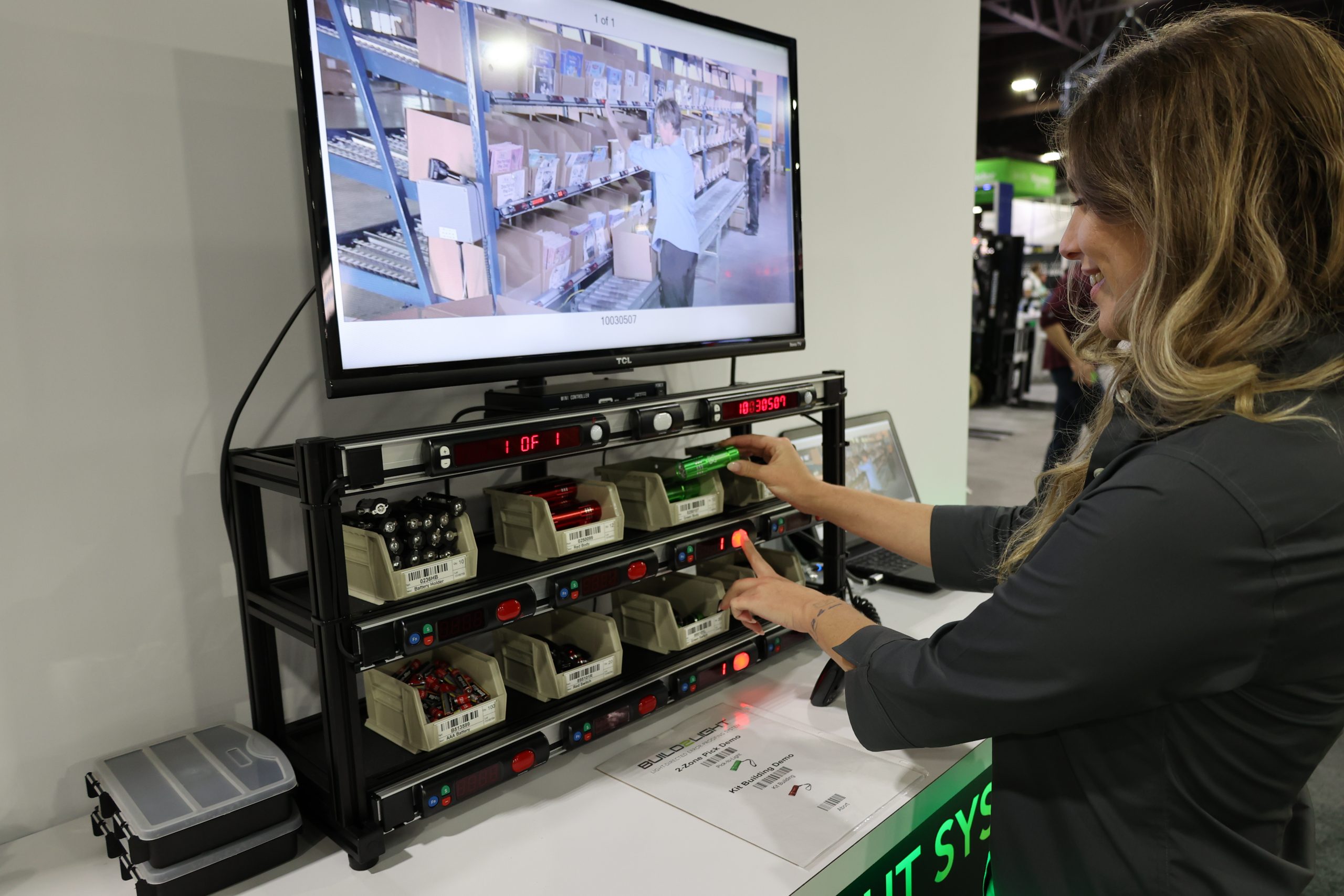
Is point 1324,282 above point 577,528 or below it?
above

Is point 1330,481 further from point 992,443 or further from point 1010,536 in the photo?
point 992,443

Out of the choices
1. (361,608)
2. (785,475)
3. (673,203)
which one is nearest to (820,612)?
(785,475)

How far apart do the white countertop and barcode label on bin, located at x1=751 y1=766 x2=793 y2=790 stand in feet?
0.39

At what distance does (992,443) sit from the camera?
773cm

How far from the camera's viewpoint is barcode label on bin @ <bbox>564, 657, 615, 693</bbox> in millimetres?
1204

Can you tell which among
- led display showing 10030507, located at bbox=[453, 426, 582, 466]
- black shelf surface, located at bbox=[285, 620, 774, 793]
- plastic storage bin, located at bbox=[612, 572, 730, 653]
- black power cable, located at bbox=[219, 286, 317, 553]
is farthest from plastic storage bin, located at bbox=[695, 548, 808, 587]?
black power cable, located at bbox=[219, 286, 317, 553]

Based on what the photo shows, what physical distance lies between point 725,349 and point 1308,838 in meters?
1.03

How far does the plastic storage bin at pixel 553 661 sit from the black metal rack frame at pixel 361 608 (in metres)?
0.02

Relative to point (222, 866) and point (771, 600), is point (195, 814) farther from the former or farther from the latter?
point (771, 600)

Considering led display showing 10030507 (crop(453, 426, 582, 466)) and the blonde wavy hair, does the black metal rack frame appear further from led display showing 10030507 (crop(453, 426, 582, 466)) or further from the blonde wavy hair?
the blonde wavy hair

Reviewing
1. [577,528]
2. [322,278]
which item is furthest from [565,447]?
[322,278]

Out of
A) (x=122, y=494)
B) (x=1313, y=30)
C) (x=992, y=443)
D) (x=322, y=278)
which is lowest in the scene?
(x=992, y=443)

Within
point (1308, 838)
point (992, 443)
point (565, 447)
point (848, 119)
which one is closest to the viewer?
point (1308, 838)

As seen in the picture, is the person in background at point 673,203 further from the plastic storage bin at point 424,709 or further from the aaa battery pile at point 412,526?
the plastic storage bin at point 424,709
